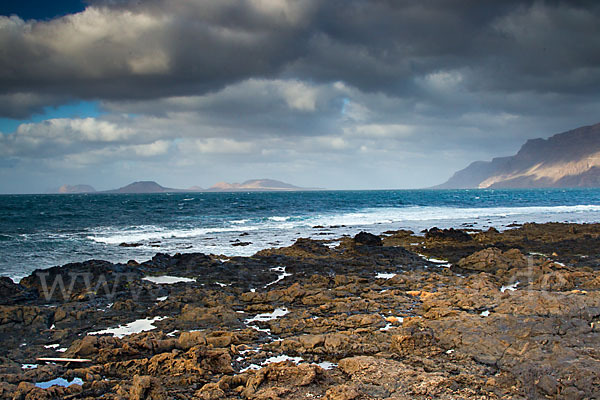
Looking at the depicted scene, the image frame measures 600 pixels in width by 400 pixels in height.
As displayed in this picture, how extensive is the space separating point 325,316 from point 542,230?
2261 centimetres

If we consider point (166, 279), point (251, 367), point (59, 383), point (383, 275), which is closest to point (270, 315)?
point (251, 367)

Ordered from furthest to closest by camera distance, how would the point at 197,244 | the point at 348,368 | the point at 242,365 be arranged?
the point at 197,244 < the point at 242,365 < the point at 348,368

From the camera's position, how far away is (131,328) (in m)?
9.66

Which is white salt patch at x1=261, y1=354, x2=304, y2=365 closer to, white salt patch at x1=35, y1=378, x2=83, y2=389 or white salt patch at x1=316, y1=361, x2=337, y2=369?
white salt patch at x1=316, y1=361, x2=337, y2=369

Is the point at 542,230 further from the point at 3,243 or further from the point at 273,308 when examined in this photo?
the point at 3,243

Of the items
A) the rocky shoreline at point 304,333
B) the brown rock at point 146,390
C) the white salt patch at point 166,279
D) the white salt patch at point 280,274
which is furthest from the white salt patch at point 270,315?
the white salt patch at point 166,279

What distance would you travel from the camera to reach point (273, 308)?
1085cm

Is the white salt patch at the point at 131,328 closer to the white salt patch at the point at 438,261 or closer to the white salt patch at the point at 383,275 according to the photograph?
the white salt patch at the point at 383,275

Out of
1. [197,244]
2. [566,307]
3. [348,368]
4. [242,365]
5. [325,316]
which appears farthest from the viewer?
[197,244]

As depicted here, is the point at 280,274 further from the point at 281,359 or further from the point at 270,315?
the point at 281,359

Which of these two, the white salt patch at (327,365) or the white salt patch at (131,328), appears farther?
the white salt patch at (131,328)

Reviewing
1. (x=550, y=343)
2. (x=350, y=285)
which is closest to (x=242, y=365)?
(x=550, y=343)

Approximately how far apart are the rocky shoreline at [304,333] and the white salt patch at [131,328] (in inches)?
1.8

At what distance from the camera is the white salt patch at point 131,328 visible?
9.34 m
